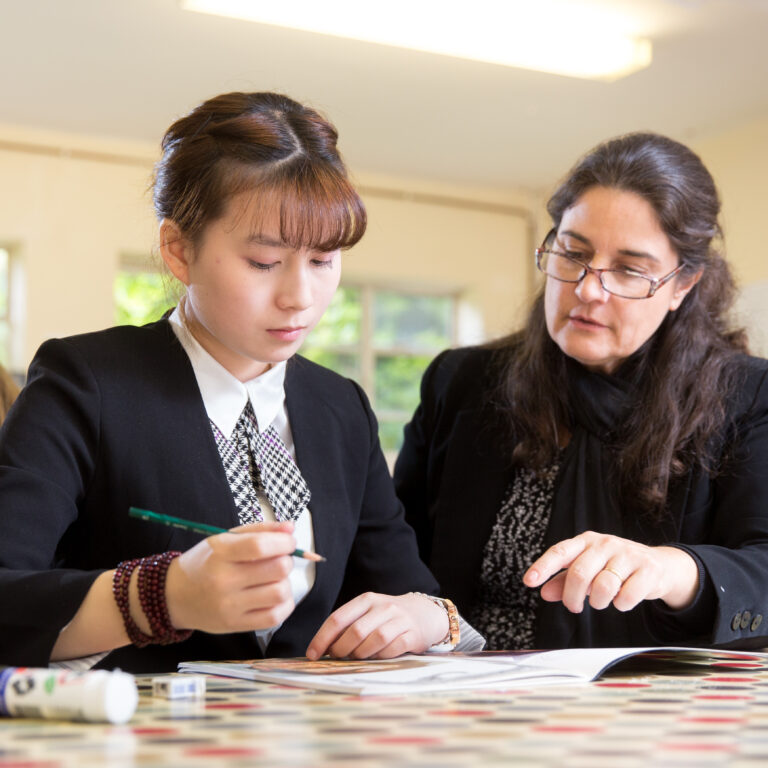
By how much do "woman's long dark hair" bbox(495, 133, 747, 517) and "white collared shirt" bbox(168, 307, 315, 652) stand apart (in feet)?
1.95

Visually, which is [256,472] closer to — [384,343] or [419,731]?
[419,731]

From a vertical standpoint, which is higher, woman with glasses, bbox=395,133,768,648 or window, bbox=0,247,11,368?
window, bbox=0,247,11,368

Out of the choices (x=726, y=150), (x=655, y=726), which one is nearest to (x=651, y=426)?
(x=655, y=726)

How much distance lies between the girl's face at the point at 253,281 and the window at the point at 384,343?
6.02 meters

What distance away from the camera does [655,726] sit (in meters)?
0.80

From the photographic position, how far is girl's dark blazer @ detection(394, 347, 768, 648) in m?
1.41

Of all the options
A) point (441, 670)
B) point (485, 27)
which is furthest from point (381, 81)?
point (441, 670)

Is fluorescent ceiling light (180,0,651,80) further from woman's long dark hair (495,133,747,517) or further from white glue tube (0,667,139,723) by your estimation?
white glue tube (0,667,139,723)

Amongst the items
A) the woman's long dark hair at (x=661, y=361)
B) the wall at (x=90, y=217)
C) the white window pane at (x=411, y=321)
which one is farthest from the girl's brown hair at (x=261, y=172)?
the white window pane at (x=411, y=321)

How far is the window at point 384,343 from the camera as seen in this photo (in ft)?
24.4

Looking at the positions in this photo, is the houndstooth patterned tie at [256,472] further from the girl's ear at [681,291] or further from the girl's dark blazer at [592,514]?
the girl's ear at [681,291]

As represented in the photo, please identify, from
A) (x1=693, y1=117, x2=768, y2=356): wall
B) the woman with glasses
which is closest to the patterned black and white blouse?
the woman with glasses

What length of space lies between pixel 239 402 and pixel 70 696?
0.60 meters

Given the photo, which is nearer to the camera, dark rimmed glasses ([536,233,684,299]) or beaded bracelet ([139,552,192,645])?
beaded bracelet ([139,552,192,645])
